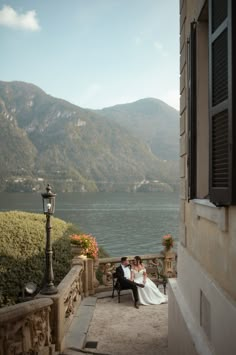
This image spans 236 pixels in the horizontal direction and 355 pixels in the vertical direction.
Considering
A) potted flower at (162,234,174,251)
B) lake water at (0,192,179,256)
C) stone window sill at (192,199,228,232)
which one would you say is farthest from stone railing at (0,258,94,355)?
lake water at (0,192,179,256)

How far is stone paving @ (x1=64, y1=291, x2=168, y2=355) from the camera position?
25.2 ft

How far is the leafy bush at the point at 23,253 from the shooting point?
9.90 m

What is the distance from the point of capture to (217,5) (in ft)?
11.0

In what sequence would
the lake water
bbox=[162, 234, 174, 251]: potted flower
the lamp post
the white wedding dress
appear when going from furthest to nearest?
the lake water → bbox=[162, 234, 174, 251]: potted flower → the white wedding dress → the lamp post

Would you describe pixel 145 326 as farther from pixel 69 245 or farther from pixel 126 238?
pixel 126 238

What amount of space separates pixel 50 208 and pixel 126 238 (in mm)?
65176

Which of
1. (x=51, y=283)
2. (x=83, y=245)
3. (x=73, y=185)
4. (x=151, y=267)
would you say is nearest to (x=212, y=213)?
(x=51, y=283)

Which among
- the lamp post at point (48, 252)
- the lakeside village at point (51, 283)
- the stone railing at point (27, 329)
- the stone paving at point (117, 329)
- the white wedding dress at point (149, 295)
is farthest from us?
the white wedding dress at point (149, 295)

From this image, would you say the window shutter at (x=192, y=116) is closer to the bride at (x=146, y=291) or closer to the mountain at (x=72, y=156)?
the bride at (x=146, y=291)

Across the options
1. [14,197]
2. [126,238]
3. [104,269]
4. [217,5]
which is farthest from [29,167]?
[217,5]

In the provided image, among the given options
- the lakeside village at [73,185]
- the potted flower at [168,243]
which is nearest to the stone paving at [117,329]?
the potted flower at [168,243]

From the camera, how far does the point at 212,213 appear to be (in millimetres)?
3670

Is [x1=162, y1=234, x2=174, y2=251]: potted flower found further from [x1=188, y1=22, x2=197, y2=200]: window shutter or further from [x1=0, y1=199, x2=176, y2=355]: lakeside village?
[x1=188, y1=22, x2=197, y2=200]: window shutter

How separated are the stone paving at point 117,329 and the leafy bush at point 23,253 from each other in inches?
55.3
